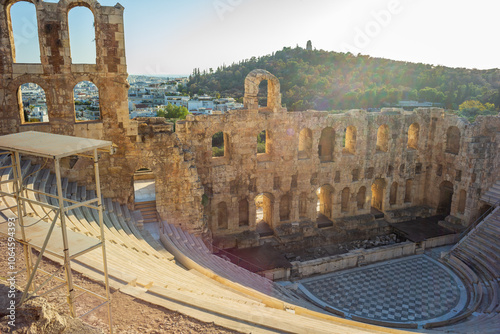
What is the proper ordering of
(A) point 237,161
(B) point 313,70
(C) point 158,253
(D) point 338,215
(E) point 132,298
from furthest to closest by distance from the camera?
(B) point 313,70
(D) point 338,215
(A) point 237,161
(C) point 158,253
(E) point 132,298

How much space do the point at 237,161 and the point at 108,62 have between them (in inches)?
284

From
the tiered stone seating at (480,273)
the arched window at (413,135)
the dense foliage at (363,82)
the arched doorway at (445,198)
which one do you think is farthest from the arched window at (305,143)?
the dense foliage at (363,82)

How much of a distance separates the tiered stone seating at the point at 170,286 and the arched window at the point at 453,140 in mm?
17147

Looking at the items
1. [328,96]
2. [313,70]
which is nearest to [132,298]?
[328,96]

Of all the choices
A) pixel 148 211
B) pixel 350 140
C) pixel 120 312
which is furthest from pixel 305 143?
pixel 120 312

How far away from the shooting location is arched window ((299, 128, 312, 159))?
19.8m

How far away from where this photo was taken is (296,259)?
18.3m

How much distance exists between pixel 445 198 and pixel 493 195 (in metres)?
3.38

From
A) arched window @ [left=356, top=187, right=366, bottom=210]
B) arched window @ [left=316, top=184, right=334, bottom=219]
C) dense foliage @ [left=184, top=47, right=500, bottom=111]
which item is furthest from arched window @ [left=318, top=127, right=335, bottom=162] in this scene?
dense foliage @ [left=184, top=47, right=500, bottom=111]

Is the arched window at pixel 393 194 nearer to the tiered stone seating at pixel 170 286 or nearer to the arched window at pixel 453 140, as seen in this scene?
the arched window at pixel 453 140

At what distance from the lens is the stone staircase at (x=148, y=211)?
1489cm

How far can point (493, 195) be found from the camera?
2022 cm

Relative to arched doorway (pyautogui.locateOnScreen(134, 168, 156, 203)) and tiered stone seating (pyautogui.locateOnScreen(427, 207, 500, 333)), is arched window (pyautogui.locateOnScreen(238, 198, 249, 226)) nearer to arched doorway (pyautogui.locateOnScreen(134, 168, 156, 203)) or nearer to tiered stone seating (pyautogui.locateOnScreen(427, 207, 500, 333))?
arched doorway (pyautogui.locateOnScreen(134, 168, 156, 203))

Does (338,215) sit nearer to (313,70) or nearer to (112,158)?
(112,158)
